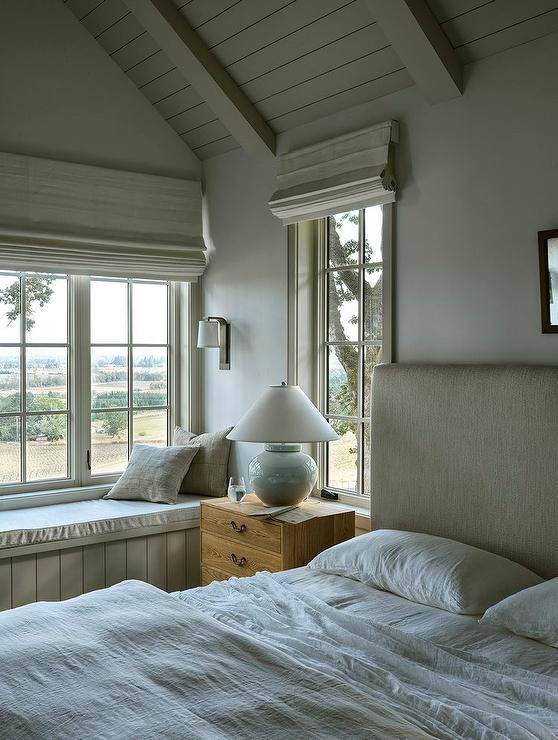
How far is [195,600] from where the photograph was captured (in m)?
2.44

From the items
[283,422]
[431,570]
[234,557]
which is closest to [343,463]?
[283,422]

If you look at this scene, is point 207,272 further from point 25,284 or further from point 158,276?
point 25,284

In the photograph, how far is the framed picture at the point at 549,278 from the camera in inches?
102

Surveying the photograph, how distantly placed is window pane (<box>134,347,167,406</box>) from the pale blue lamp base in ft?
4.25

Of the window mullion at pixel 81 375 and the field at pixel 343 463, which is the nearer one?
the field at pixel 343 463

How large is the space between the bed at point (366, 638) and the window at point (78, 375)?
69.9 inches

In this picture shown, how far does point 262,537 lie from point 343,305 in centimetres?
121

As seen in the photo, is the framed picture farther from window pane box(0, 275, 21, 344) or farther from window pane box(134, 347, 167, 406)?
window pane box(0, 275, 21, 344)

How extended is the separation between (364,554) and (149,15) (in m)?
2.68

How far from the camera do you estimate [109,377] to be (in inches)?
169

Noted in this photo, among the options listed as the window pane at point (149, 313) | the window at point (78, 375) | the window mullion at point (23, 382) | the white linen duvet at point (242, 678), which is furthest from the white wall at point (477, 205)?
the window mullion at point (23, 382)

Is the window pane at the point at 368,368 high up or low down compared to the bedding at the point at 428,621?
up

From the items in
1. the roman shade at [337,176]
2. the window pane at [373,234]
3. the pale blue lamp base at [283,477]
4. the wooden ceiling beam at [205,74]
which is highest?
the wooden ceiling beam at [205,74]

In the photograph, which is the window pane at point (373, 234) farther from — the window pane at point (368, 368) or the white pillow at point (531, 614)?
the white pillow at point (531, 614)
